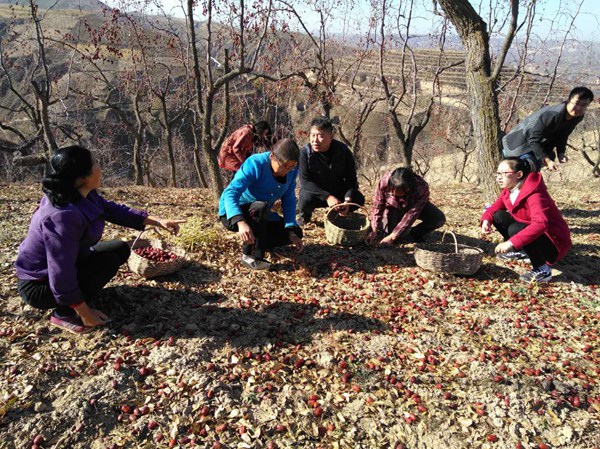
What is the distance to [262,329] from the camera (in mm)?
3293

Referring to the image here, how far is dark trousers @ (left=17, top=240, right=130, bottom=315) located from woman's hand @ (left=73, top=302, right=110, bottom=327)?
0.23 feet

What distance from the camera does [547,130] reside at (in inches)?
183

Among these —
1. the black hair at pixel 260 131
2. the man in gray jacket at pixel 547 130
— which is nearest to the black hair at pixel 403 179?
the man in gray jacket at pixel 547 130

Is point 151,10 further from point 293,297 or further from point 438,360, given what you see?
point 438,360

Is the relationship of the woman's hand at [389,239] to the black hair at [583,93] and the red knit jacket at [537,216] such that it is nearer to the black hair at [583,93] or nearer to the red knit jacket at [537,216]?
the red knit jacket at [537,216]

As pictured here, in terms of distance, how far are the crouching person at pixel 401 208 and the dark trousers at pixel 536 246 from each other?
2.50 feet

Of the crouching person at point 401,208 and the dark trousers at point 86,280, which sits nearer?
the dark trousers at point 86,280

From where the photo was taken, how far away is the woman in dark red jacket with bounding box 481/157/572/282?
12.3 ft

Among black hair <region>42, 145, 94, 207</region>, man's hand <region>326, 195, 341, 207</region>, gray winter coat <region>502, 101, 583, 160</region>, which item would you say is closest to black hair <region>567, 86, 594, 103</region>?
gray winter coat <region>502, 101, 583, 160</region>

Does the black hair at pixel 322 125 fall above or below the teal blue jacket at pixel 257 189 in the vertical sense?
above

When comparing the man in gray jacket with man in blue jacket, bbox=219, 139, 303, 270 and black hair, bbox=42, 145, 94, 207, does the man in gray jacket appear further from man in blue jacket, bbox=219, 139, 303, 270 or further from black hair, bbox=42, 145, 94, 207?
black hair, bbox=42, 145, 94, 207

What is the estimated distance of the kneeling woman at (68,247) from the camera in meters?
2.53

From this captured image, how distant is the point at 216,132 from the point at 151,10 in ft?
25.8

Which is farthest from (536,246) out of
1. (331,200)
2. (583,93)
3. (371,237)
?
(331,200)
